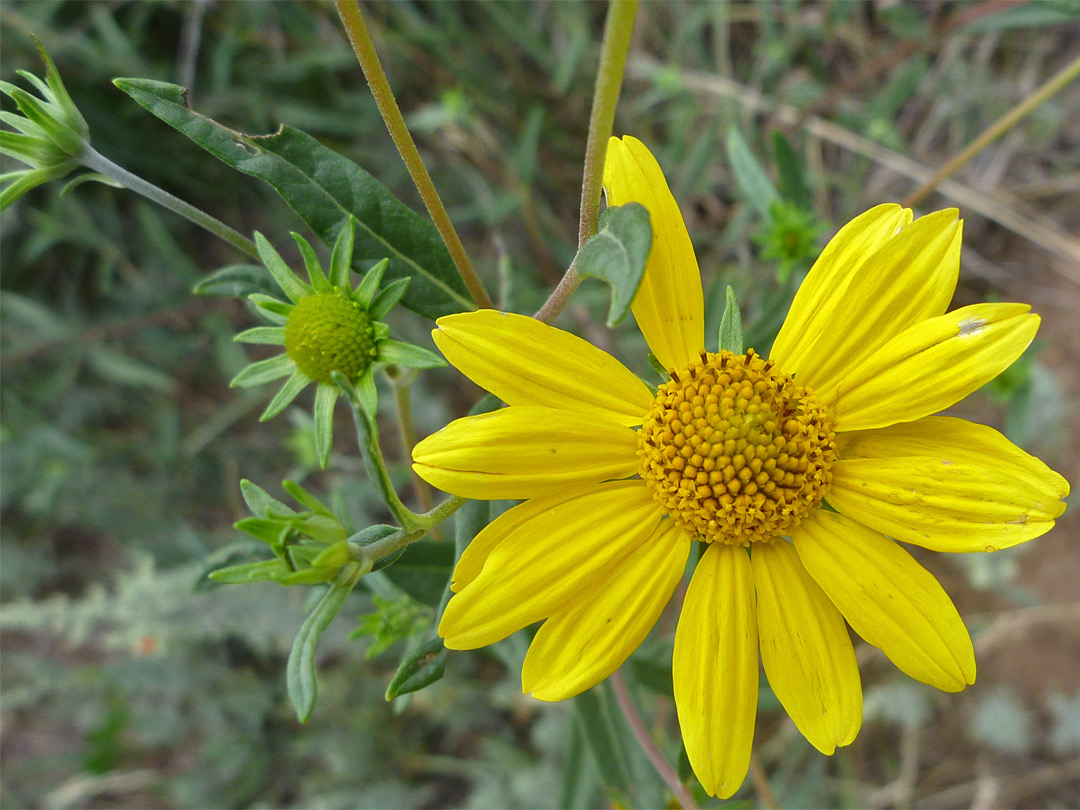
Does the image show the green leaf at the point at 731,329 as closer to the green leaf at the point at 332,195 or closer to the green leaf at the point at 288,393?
the green leaf at the point at 332,195

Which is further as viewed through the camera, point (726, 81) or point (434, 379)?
point (434, 379)

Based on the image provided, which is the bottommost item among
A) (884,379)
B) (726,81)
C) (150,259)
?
(884,379)

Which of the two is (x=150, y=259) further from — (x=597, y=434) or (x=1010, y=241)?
(x=1010, y=241)

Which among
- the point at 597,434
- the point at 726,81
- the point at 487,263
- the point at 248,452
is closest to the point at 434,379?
the point at 487,263

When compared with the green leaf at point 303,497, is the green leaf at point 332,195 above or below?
above

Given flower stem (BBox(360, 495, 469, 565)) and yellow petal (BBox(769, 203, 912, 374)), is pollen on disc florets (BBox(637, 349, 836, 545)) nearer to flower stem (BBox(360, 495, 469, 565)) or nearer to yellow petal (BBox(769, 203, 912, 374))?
yellow petal (BBox(769, 203, 912, 374))

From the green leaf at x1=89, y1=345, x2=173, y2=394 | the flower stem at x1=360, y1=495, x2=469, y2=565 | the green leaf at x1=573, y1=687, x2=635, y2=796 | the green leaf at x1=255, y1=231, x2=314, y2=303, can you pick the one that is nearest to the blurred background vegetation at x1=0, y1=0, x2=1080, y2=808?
the green leaf at x1=89, y1=345, x2=173, y2=394

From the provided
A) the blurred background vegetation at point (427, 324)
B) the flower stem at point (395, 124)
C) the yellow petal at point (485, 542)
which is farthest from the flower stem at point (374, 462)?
the blurred background vegetation at point (427, 324)
